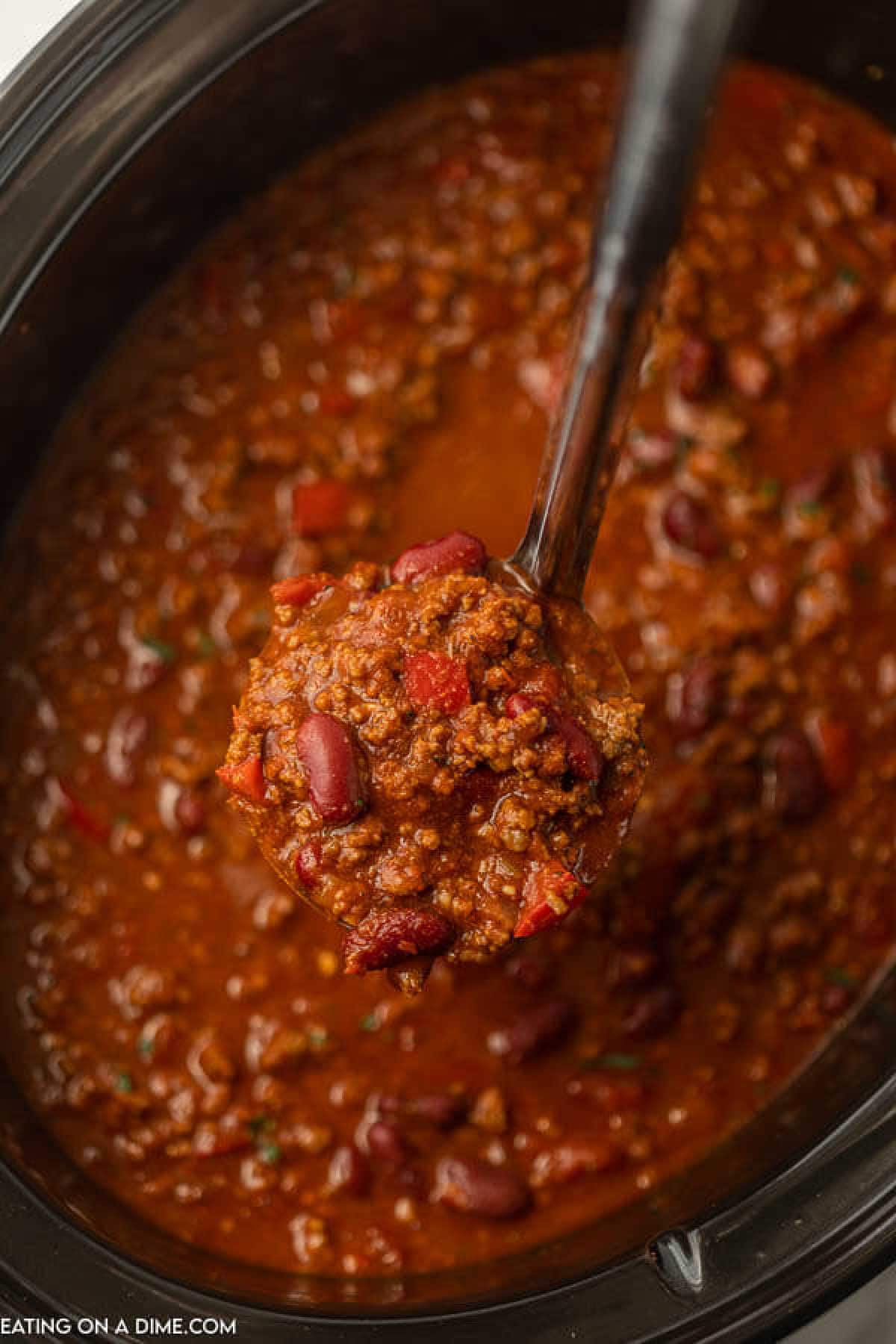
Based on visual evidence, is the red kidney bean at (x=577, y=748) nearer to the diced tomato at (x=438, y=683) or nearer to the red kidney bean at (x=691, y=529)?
the diced tomato at (x=438, y=683)

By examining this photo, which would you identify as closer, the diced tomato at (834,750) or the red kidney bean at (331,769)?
the red kidney bean at (331,769)

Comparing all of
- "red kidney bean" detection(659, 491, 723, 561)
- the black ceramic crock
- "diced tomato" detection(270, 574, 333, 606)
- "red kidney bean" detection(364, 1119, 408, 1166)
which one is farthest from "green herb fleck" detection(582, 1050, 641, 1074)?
"diced tomato" detection(270, 574, 333, 606)

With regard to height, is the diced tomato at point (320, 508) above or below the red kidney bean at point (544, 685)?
above

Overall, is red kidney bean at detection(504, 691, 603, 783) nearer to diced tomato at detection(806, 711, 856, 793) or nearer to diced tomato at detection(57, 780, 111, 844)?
diced tomato at detection(806, 711, 856, 793)

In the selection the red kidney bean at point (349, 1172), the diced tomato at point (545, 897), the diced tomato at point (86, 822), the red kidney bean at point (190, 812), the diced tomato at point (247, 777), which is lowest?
the red kidney bean at point (349, 1172)

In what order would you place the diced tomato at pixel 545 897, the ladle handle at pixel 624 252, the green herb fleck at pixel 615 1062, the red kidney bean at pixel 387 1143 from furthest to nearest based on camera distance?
the green herb fleck at pixel 615 1062, the red kidney bean at pixel 387 1143, the diced tomato at pixel 545 897, the ladle handle at pixel 624 252

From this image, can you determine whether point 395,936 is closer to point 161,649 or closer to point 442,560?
point 442,560

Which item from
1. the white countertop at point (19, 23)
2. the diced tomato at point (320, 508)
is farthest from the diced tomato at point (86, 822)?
the white countertop at point (19, 23)
